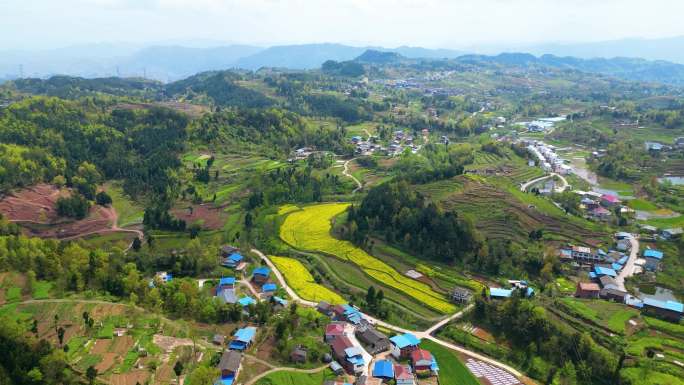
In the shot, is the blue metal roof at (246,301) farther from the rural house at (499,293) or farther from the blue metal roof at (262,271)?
the rural house at (499,293)

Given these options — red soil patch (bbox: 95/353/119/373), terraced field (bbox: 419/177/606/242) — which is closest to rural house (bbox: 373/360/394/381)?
red soil patch (bbox: 95/353/119/373)

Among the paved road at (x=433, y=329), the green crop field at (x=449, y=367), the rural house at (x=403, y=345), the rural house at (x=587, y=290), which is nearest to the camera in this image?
the green crop field at (x=449, y=367)

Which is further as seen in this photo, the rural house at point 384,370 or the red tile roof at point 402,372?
the rural house at point 384,370

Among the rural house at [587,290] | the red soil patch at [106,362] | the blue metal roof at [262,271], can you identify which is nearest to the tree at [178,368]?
the red soil patch at [106,362]

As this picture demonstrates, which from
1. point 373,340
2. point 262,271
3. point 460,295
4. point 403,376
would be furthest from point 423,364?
point 262,271

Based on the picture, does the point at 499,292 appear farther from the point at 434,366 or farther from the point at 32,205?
the point at 32,205

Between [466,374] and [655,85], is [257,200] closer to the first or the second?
[466,374]

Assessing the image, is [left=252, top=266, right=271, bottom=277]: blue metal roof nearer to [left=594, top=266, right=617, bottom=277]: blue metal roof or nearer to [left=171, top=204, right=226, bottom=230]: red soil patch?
[left=171, top=204, right=226, bottom=230]: red soil patch
